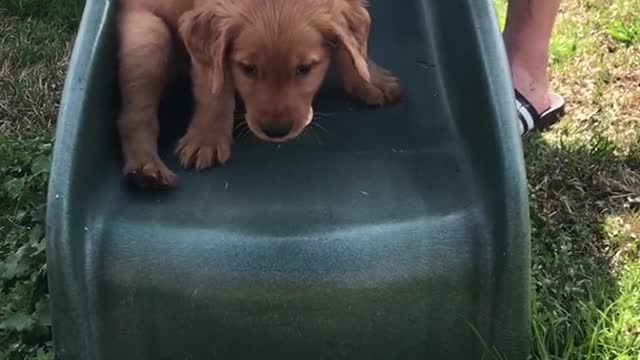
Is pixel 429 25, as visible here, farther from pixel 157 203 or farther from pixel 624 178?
pixel 157 203

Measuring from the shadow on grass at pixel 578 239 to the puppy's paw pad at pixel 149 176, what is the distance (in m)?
0.86

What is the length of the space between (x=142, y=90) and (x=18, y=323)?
61 cm

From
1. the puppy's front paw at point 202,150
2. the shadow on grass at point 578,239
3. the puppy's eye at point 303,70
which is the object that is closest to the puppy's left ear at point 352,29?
the puppy's eye at point 303,70

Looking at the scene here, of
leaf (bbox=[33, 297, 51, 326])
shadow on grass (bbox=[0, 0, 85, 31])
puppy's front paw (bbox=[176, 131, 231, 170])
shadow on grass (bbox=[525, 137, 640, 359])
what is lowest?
shadow on grass (bbox=[0, 0, 85, 31])

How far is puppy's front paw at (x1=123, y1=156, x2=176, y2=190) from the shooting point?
217 centimetres

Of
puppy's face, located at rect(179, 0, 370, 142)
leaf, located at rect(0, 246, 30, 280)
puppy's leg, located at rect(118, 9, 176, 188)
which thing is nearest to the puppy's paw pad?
puppy's leg, located at rect(118, 9, 176, 188)

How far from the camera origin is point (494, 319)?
2039 mm

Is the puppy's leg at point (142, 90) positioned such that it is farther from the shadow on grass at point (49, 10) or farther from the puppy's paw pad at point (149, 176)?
the shadow on grass at point (49, 10)

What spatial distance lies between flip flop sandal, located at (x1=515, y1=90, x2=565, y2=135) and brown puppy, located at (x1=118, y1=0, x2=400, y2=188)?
3.27 feet

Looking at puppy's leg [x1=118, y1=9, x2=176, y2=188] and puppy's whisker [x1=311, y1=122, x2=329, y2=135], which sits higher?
puppy's leg [x1=118, y1=9, x2=176, y2=188]

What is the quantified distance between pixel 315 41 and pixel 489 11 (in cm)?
40

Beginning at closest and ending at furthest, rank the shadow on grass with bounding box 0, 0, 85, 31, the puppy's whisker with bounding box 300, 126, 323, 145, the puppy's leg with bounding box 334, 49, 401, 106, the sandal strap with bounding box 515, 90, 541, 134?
1. the puppy's whisker with bounding box 300, 126, 323, 145
2. the puppy's leg with bounding box 334, 49, 401, 106
3. the sandal strap with bounding box 515, 90, 541, 134
4. the shadow on grass with bounding box 0, 0, 85, 31

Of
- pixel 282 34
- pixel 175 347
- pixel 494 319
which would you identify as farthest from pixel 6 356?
pixel 494 319

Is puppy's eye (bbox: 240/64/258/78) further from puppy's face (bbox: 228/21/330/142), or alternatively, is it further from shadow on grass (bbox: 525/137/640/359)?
shadow on grass (bbox: 525/137/640/359)
